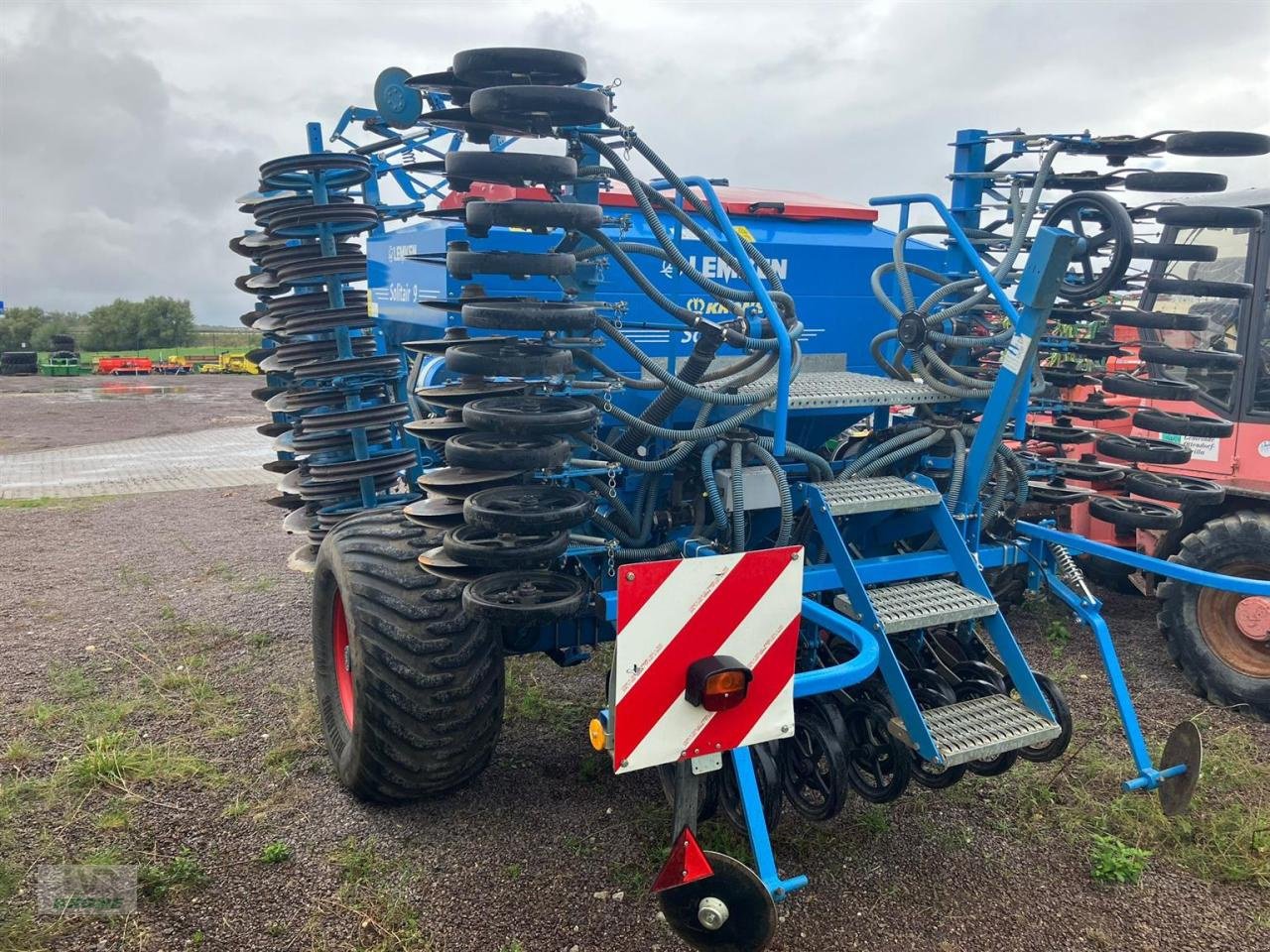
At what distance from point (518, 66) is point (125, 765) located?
3000 millimetres

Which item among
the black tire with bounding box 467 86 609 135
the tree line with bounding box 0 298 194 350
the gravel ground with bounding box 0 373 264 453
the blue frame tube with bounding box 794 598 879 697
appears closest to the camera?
the blue frame tube with bounding box 794 598 879 697

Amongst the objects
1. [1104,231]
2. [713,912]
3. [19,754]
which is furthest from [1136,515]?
[19,754]

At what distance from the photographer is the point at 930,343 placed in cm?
380

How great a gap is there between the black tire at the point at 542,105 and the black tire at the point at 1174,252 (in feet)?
8.35

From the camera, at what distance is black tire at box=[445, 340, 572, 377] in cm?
290

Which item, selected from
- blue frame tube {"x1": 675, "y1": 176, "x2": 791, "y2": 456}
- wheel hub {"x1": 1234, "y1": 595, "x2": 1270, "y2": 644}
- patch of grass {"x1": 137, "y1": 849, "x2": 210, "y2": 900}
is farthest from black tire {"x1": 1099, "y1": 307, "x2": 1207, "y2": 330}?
patch of grass {"x1": 137, "y1": 849, "x2": 210, "y2": 900}

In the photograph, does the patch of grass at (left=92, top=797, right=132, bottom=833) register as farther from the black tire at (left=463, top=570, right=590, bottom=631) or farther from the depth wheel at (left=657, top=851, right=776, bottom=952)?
the depth wheel at (left=657, top=851, right=776, bottom=952)

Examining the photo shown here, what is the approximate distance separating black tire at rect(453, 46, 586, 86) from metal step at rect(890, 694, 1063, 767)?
2.07 metres

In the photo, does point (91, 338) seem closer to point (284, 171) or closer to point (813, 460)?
point (284, 171)

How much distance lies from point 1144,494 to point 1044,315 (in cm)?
167

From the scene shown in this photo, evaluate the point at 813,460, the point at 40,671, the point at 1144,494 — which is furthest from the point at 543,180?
the point at 40,671

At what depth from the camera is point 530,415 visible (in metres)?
2.83

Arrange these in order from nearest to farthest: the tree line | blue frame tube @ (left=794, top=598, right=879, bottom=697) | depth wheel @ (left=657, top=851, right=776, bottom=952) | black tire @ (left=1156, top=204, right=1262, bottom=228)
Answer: depth wheel @ (left=657, top=851, right=776, bottom=952)
blue frame tube @ (left=794, top=598, right=879, bottom=697)
black tire @ (left=1156, top=204, right=1262, bottom=228)
the tree line

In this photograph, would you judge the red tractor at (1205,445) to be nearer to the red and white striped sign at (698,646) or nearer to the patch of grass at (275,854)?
the red and white striped sign at (698,646)
